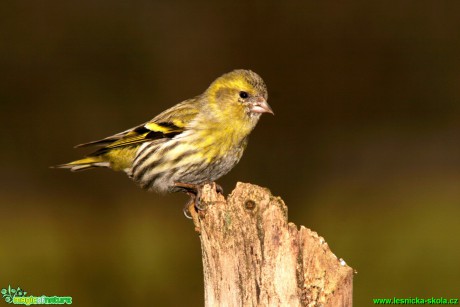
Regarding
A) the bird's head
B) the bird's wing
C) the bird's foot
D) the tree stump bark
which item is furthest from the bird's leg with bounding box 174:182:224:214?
the bird's head

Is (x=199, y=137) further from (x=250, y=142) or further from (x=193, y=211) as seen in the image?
(x=250, y=142)

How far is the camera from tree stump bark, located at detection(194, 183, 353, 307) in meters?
2.78

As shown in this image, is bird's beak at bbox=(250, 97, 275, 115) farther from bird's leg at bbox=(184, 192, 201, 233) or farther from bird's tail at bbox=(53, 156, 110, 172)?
bird's tail at bbox=(53, 156, 110, 172)

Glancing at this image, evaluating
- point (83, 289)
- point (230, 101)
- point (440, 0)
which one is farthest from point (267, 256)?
point (440, 0)

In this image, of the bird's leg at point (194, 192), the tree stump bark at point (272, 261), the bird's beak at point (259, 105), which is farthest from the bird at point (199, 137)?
the tree stump bark at point (272, 261)

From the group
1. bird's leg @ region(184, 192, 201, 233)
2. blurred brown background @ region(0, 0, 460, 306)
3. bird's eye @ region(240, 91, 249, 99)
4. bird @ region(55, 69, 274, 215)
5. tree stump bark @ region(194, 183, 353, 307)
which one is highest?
blurred brown background @ region(0, 0, 460, 306)

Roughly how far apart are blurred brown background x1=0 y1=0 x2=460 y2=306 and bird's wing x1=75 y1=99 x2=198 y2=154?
1.98 metres

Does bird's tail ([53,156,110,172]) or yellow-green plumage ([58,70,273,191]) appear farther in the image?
bird's tail ([53,156,110,172])

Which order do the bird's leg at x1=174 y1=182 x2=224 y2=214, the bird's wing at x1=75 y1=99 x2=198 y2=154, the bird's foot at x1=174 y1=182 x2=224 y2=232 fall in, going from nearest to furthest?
the bird's foot at x1=174 y1=182 x2=224 y2=232, the bird's leg at x1=174 y1=182 x2=224 y2=214, the bird's wing at x1=75 y1=99 x2=198 y2=154

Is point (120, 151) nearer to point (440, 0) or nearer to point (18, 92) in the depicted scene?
point (18, 92)

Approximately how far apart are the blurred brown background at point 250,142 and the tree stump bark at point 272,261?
3.34 meters

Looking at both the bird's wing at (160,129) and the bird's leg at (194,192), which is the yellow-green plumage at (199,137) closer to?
the bird's wing at (160,129)

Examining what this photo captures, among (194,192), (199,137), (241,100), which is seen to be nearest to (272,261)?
(194,192)

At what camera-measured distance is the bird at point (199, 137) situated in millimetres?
4176
